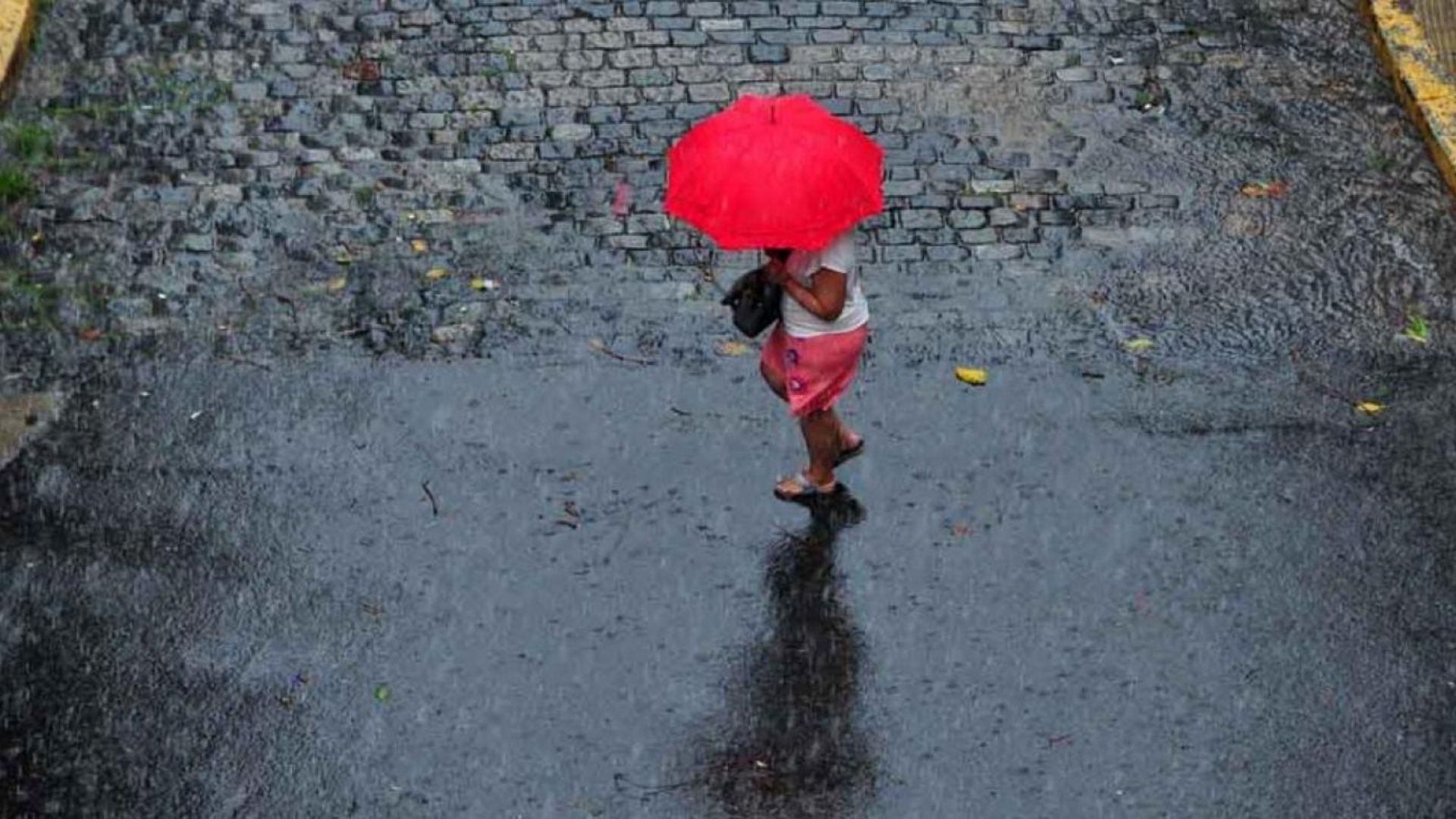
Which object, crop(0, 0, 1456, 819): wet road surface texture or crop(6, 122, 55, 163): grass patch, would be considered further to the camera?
crop(6, 122, 55, 163): grass patch

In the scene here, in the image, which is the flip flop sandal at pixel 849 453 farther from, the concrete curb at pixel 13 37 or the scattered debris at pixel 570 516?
the concrete curb at pixel 13 37

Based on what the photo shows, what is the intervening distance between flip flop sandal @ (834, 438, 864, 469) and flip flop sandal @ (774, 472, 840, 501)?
12 centimetres

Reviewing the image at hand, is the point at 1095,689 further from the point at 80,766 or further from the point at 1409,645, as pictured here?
the point at 80,766

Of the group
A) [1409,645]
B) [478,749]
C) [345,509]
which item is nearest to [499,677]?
[478,749]

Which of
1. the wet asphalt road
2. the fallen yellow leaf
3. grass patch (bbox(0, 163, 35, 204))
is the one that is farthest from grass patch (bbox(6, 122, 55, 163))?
the fallen yellow leaf

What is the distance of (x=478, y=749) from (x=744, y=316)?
1.73 meters

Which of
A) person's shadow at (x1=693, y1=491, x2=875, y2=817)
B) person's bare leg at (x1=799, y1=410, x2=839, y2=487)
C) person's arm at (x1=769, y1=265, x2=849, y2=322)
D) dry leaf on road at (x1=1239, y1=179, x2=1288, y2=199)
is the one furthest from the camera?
dry leaf on road at (x1=1239, y1=179, x2=1288, y2=199)

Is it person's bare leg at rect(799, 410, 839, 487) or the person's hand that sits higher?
the person's hand

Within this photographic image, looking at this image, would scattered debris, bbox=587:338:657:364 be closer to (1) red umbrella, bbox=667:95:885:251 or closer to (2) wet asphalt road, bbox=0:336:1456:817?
(2) wet asphalt road, bbox=0:336:1456:817

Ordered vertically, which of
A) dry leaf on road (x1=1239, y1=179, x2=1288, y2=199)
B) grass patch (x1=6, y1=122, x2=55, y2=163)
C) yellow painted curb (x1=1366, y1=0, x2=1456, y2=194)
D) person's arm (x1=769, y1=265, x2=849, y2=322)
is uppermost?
person's arm (x1=769, y1=265, x2=849, y2=322)

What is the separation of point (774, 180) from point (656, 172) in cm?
295

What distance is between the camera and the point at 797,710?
6.75 m

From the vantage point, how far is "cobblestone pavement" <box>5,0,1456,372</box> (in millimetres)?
8461

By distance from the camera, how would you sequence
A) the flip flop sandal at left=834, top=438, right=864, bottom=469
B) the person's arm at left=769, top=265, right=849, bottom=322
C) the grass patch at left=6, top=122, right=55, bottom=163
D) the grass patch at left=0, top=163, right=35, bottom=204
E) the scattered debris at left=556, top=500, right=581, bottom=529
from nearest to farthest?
the person's arm at left=769, top=265, right=849, bottom=322, the scattered debris at left=556, top=500, right=581, bottom=529, the flip flop sandal at left=834, top=438, right=864, bottom=469, the grass patch at left=0, top=163, right=35, bottom=204, the grass patch at left=6, top=122, right=55, bottom=163
